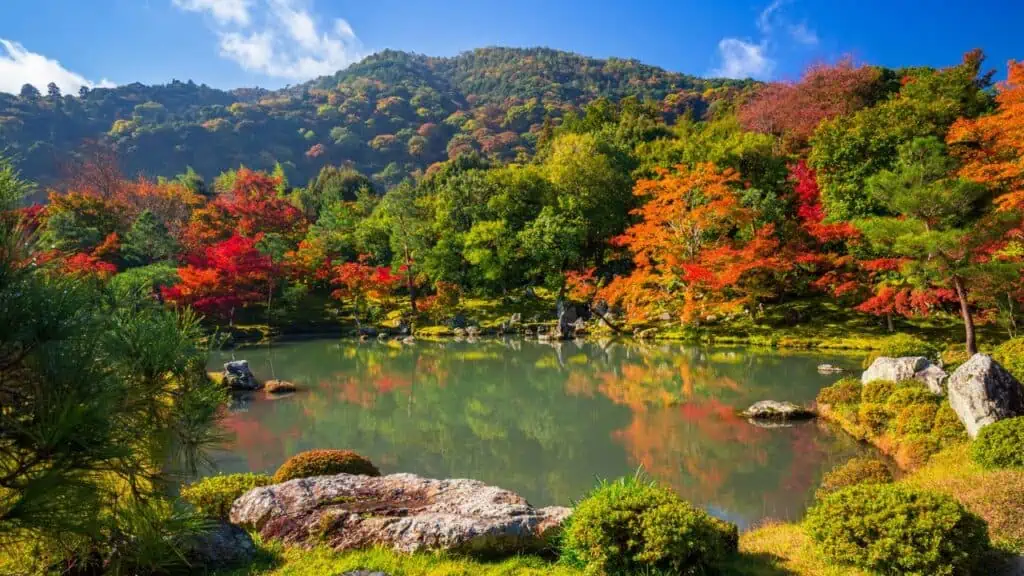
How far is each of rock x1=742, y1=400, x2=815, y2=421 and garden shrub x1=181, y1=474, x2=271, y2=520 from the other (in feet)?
35.1

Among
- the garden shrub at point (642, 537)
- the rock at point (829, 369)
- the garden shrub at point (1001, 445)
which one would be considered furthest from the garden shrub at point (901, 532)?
the rock at point (829, 369)

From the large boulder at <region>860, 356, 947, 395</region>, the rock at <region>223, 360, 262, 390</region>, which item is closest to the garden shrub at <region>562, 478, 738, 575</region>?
the large boulder at <region>860, 356, 947, 395</region>

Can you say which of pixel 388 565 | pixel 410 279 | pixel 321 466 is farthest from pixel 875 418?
pixel 410 279

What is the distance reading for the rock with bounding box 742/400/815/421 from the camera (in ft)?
41.0

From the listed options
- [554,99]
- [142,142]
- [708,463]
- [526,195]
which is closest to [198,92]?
[142,142]

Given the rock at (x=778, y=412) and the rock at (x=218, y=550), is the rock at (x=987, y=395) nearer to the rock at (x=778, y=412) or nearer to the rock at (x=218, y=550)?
the rock at (x=778, y=412)

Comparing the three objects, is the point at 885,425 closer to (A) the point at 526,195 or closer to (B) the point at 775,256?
(B) the point at 775,256

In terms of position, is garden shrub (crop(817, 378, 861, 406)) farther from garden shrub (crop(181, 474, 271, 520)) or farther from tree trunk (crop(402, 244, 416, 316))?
tree trunk (crop(402, 244, 416, 316))

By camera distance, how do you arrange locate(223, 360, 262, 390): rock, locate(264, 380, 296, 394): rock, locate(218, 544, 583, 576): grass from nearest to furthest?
locate(218, 544, 583, 576): grass < locate(264, 380, 296, 394): rock < locate(223, 360, 262, 390): rock

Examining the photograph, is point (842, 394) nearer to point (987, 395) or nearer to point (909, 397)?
point (909, 397)

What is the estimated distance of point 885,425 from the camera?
10.5 meters

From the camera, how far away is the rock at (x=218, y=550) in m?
4.73

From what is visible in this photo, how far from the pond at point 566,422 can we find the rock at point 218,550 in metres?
0.89

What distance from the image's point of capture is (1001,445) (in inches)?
264
